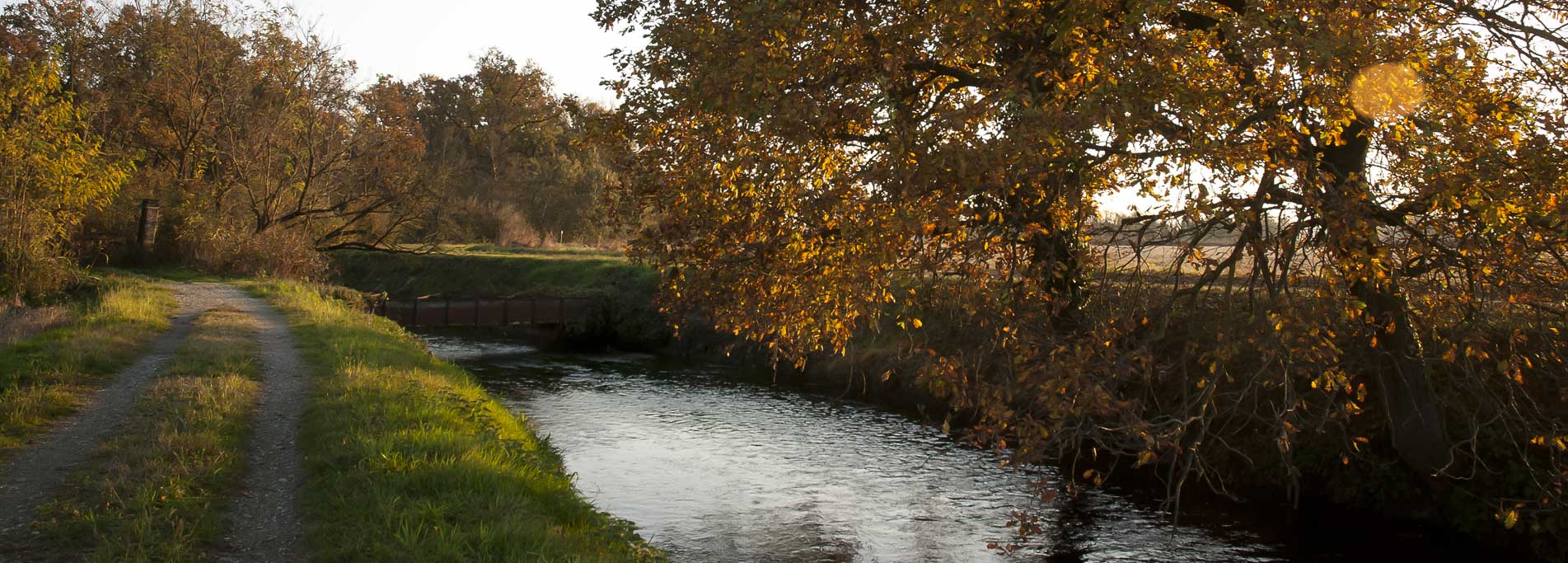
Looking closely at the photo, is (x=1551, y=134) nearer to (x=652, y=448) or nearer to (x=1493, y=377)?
(x=1493, y=377)

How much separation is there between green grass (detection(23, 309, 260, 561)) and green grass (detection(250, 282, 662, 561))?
0.63m

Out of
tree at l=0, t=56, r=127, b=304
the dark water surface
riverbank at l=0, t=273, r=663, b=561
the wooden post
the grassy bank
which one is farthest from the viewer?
the grassy bank

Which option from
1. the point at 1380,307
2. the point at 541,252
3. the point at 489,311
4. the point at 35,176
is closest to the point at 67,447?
the point at 1380,307

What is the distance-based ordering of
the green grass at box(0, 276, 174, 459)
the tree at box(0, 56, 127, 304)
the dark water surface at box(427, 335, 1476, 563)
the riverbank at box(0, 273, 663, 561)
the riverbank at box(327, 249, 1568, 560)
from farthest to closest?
the tree at box(0, 56, 127, 304), the dark water surface at box(427, 335, 1476, 563), the green grass at box(0, 276, 174, 459), the riverbank at box(327, 249, 1568, 560), the riverbank at box(0, 273, 663, 561)

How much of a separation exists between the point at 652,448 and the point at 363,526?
9.78m

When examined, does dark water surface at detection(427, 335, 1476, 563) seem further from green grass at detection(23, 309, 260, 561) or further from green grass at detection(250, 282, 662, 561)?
green grass at detection(23, 309, 260, 561)

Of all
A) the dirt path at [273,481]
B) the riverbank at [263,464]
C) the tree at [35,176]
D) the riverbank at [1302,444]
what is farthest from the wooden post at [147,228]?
the riverbank at [1302,444]

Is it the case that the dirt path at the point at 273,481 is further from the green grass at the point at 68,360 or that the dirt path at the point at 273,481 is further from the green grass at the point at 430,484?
the green grass at the point at 68,360

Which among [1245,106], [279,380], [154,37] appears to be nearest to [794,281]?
[1245,106]

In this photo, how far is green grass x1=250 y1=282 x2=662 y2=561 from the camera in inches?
265

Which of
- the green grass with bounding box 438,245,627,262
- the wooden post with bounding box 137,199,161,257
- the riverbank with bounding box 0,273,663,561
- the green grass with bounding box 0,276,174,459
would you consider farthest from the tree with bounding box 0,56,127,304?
the green grass with bounding box 438,245,627,262

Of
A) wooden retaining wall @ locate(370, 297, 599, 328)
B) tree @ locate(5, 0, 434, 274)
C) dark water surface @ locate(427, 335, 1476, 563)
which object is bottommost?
dark water surface @ locate(427, 335, 1476, 563)

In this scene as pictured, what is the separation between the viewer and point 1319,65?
7.14m

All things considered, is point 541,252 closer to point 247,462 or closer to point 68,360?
point 68,360
